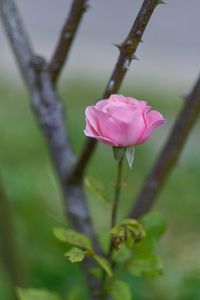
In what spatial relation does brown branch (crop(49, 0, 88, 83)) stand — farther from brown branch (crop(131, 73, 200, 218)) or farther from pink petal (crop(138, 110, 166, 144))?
→ pink petal (crop(138, 110, 166, 144))

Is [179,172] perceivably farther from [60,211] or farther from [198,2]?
[198,2]

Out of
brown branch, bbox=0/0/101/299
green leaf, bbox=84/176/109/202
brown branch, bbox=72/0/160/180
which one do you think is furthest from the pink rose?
brown branch, bbox=0/0/101/299

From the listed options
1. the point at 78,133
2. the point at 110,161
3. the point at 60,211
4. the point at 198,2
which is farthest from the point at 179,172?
the point at 198,2

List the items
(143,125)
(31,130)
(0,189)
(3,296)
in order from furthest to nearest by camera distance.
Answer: (31,130) < (3,296) < (0,189) < (143,125)

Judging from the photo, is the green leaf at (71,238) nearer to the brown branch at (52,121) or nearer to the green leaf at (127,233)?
the green leaf at (127,233)

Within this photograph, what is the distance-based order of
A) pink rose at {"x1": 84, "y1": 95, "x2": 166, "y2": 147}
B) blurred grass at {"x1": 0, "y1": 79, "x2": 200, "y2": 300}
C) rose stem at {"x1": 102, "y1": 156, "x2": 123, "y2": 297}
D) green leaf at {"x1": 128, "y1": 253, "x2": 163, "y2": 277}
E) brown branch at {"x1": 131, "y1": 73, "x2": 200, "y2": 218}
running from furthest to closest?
blurred grass at {"x1": 0, "y1": 79, "x2": 200, "y2": 300}
brown branch at {"x1": 131, "y1": 73, "x2": 200, "y2": 218}
green leaf at {"x1": 128, "y1": 253, "x2": 163, "y2": 277}
rose stem at {"x1": 102, "y1": 156, "x2": 123, "y2": 297}
pink rose at {"x1": 84, "y1": 95, "x2": 166, "y2": 147}

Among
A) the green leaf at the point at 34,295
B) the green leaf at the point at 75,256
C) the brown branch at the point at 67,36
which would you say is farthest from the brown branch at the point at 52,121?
the green leaf at the point at 75,256
